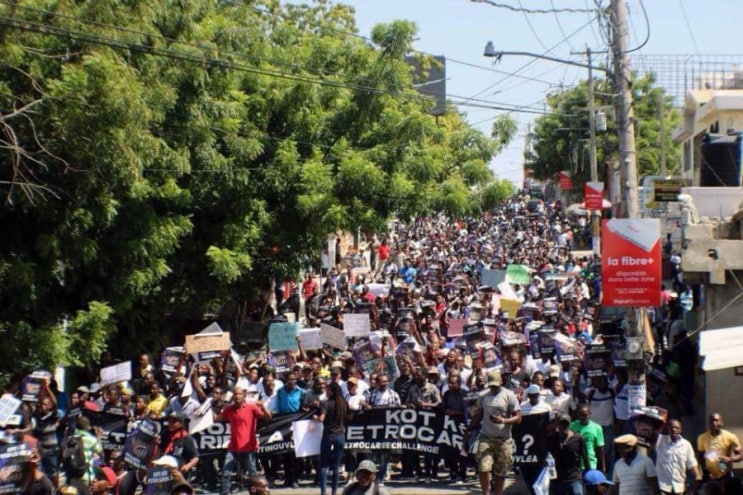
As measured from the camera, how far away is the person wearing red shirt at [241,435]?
14.3m

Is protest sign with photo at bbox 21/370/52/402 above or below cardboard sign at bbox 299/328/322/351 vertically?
below

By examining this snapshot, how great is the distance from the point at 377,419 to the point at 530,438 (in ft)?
6.62

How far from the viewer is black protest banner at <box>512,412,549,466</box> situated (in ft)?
45.3

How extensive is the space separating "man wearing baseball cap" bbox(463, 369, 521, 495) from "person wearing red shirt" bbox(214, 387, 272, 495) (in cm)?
274

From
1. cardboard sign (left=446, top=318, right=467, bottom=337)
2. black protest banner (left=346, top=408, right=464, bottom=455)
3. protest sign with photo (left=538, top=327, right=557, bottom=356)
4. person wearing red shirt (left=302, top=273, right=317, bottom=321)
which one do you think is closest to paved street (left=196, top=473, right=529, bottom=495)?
black protest banner (left=346, top=408, right=464, bottom=455)

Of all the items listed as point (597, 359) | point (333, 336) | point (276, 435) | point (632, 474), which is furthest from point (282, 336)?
point (632, 474)

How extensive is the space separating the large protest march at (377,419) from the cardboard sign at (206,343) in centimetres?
2

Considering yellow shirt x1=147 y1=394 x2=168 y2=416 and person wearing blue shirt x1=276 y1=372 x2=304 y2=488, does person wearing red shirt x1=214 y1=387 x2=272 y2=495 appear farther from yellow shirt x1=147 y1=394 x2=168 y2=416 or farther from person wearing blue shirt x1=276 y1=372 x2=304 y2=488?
yellow shirt x1=147 y1=394 x2=168 y2=416

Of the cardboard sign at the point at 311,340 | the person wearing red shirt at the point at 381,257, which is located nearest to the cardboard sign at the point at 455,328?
the cardboard sign at the point at 311,340

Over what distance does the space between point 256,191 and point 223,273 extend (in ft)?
6.25

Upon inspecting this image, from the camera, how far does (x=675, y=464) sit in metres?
12.1

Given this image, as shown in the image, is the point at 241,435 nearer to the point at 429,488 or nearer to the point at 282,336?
the point at 429,488

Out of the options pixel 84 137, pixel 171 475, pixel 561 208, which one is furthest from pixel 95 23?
pixel 561 208

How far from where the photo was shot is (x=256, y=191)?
21.8 m
